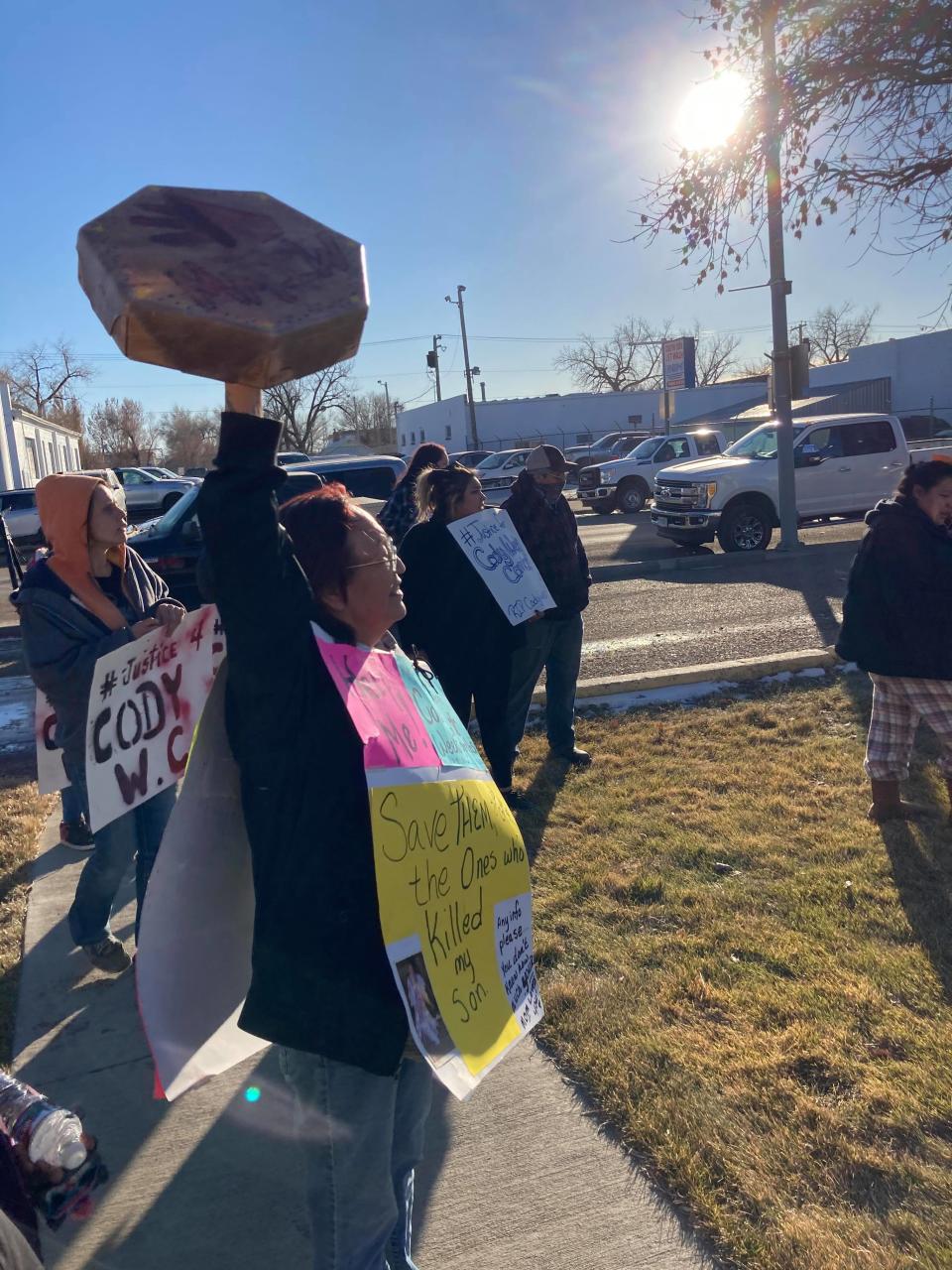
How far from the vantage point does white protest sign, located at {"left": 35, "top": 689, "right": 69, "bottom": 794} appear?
3.80 meters

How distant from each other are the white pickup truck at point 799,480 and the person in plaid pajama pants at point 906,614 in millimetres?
10991

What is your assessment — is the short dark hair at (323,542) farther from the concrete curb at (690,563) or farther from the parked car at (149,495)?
the parked car at (149,495)

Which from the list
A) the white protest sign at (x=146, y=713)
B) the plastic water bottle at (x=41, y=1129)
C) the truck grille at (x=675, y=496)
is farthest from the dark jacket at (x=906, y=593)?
the truck grille at (x=675, y=496)

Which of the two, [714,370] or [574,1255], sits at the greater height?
[714,370]

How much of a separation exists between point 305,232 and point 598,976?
8.73 ft

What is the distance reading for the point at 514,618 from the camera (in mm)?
4684

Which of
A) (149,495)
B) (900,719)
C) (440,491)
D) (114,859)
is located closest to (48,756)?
(114,859)

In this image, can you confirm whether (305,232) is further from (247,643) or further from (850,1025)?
(850,1025)

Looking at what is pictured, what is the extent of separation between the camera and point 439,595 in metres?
4.45

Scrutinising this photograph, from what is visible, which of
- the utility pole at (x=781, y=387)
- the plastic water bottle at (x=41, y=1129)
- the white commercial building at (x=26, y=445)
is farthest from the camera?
the white commercial building at (x=26, y=445)

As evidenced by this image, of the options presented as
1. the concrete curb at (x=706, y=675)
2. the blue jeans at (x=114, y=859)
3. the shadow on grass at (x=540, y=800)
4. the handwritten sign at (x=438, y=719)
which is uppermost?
the handwritten sign at (x=438, y=719)

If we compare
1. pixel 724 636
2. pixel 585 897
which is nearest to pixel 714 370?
pixel 724 636

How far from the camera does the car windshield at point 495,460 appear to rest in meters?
31.2

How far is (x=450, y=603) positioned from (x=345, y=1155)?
292 centimetres
